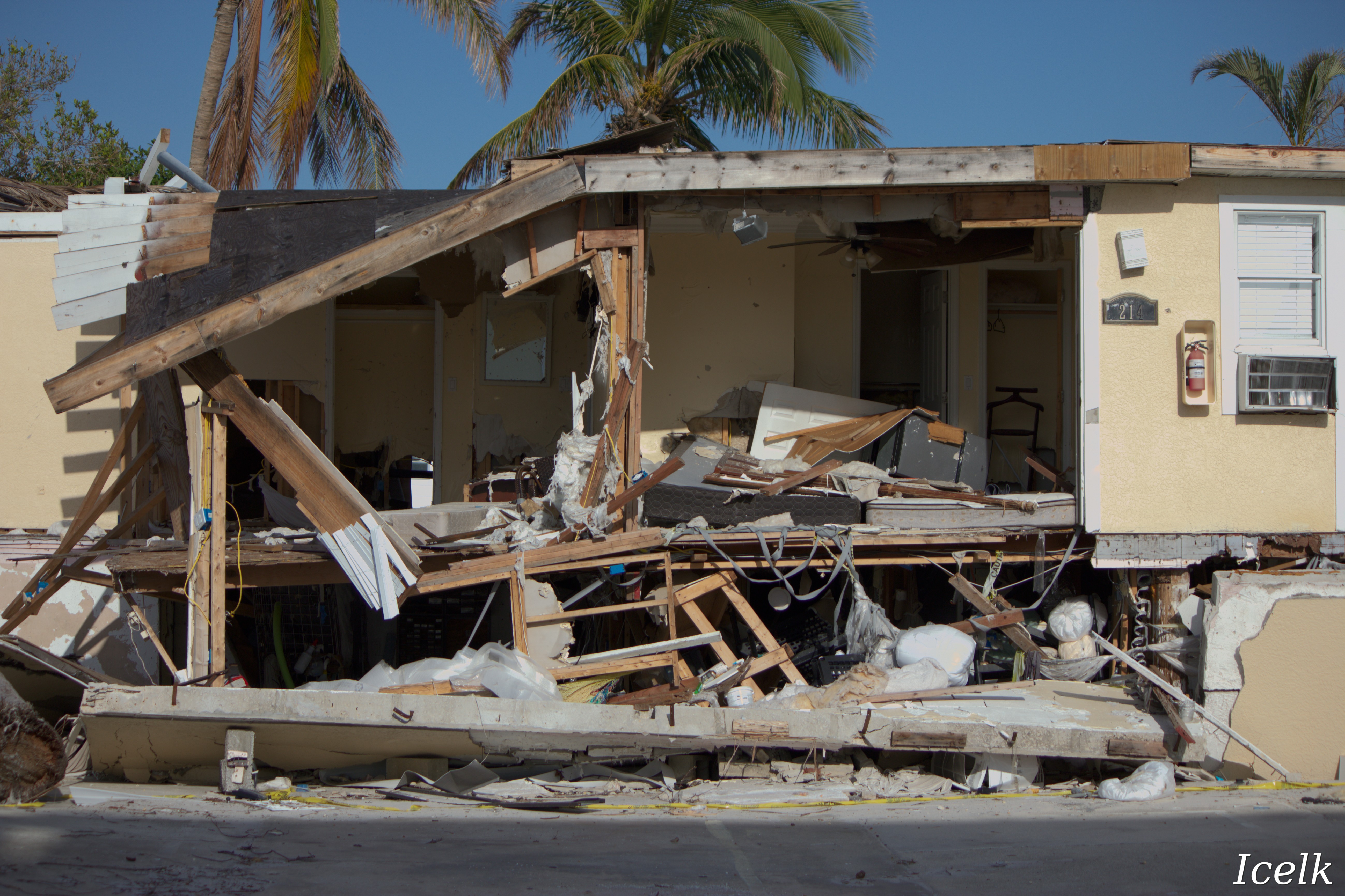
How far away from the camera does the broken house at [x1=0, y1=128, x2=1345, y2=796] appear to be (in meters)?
5.86

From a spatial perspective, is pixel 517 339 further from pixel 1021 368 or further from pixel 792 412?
pixel 1021 368

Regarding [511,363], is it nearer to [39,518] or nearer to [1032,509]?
[39,518]

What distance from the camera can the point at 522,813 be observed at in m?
5.41

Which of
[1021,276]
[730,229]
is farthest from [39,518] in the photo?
[1021,276]

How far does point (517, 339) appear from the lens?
10445 millimetres

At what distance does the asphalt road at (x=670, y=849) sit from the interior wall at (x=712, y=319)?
4512 mm

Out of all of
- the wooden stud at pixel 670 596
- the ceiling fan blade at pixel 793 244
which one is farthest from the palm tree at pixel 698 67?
the wooden stud at pixel 670 596

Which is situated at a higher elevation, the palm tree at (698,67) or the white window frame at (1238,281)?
the palm tree at (698,67)

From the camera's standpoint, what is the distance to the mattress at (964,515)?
7.10 m

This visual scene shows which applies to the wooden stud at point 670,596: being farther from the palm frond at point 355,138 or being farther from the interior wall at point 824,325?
the palm frond at point 355,138

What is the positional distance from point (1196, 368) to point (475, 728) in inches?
224

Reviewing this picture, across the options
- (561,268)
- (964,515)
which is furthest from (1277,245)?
(561,268)

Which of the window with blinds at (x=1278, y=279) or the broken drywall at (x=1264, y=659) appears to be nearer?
the broken drywall at (x=1264, y=659)

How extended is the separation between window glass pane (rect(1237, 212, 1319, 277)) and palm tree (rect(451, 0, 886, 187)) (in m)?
6.80
